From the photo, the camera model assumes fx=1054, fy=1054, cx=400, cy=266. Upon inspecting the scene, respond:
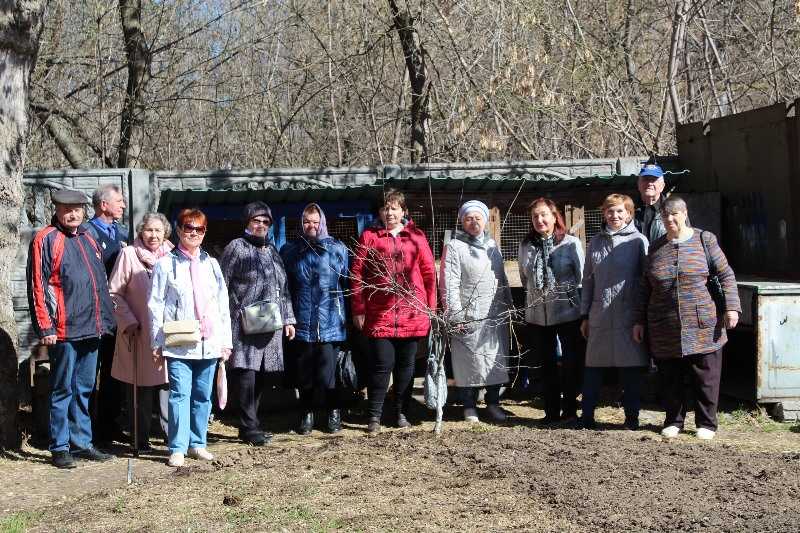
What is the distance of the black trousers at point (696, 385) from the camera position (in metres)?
7.52

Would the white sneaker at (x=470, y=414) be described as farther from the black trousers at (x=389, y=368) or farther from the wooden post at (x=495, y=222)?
the wooden post at (x=495, y=222)

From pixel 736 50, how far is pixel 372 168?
8.32m

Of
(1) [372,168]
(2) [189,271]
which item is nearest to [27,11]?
(2) [189,271]

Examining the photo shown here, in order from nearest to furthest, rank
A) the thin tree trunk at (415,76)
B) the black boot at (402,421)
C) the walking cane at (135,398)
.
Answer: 1. the walking cane at (135,398)
2. the black boot at (402,421)
3. the thin tree trunk at (415,76)

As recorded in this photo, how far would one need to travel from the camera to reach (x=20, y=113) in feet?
24.5

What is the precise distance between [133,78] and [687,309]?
27.7ft

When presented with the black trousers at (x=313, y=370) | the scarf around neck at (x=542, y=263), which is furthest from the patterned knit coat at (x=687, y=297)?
the black trousers at (x=313, y=370)

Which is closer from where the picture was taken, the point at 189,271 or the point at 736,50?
the point at 189,271

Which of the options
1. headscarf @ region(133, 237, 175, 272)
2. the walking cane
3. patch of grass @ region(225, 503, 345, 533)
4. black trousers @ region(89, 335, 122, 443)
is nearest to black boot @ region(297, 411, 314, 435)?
the walking cane

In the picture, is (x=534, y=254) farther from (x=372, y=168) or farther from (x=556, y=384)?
(x=372, y=168)

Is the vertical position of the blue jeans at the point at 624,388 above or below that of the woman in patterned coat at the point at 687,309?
below

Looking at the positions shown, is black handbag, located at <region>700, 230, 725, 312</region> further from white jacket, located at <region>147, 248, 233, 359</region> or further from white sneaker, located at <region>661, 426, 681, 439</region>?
white jacket, located at <region>147, 248, 233, 359</region>

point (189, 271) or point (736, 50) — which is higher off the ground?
point (736, 50)

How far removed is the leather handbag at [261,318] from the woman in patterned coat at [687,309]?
2.60m
